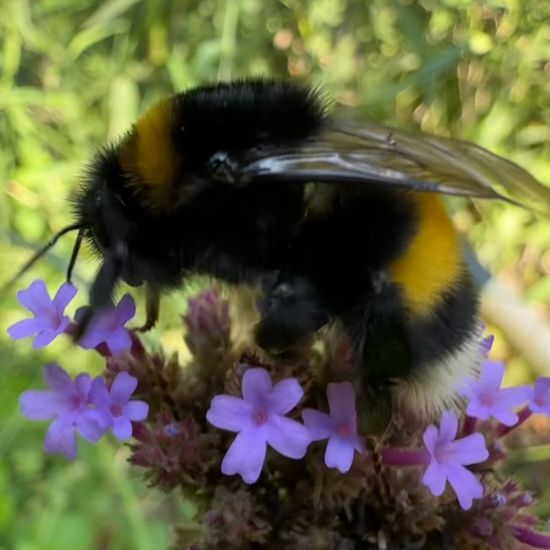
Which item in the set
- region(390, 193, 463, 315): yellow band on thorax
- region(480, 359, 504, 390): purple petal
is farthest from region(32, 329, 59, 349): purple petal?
region(480, 359, 504, 390): purple petal

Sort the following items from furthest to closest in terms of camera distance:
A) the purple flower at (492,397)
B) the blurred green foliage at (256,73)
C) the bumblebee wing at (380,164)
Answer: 1. the blurred green foliage at (256,73)
2. the purple flower at (492,397)
3. the bumblebee wing at (380,164)

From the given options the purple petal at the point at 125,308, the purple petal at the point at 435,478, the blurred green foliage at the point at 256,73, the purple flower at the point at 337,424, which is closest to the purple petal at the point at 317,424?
the purple flower at the point at 337,424

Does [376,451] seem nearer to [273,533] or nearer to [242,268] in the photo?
[273,533]

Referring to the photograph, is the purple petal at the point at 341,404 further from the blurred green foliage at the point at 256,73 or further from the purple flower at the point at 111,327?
the blurred green foliage at the point at 256,73

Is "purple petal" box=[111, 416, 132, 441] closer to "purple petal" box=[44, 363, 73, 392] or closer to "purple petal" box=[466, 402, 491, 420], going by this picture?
"purple petal" box=[44, 363, 73, 392]

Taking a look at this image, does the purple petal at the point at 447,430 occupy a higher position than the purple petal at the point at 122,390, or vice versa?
the purple petal at the point at 122,390

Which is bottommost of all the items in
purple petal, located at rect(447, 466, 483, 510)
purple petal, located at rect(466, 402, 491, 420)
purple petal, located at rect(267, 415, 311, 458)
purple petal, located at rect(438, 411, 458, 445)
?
purple petal, located at rect(447, 466, 483, 510)

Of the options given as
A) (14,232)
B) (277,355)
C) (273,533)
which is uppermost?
(14,232)

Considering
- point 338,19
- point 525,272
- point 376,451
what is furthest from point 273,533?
point 338,19
